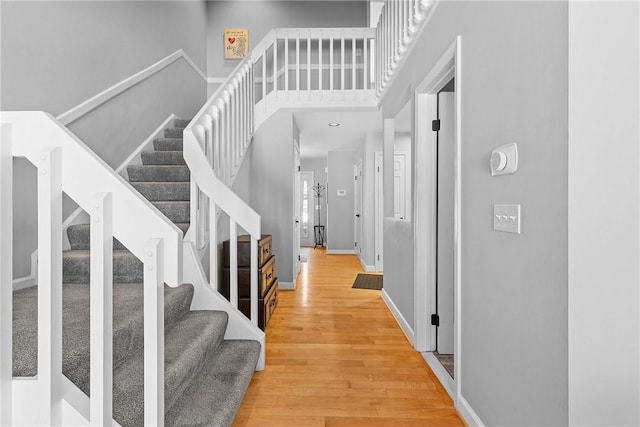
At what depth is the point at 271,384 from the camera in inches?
78.5

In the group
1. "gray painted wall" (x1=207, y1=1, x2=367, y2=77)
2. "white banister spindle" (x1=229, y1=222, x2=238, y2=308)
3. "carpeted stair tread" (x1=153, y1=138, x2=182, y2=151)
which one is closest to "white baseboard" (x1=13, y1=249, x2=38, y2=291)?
"white banister spindle" (x1=229, y1=222, x2=238, y2=308)

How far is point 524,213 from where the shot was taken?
3.89 ft

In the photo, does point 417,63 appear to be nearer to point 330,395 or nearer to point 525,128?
point 525,128

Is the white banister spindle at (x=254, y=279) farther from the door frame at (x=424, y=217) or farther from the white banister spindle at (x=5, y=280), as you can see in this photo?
the white banister spindle at (x=5, y=280)

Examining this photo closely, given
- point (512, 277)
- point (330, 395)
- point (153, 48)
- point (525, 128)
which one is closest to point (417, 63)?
point (525, 128)

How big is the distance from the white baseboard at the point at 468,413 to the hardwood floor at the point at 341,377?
52 mm

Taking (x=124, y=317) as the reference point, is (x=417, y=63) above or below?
above

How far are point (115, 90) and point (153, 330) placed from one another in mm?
2814

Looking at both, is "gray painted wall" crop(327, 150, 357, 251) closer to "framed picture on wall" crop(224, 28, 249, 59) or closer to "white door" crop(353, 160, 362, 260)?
"white door" crop(353, 160, 362, 260)

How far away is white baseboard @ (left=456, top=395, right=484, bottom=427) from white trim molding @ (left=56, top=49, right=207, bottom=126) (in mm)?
2993

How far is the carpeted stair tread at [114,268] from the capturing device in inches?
78.8

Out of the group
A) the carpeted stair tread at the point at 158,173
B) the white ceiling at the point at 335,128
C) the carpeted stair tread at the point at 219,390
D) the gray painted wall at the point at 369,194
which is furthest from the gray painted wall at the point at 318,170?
the carpeted stair tread at the point at 219,390

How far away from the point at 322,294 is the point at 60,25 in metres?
3.40

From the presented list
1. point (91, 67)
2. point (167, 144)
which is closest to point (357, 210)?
point (167, 144)
